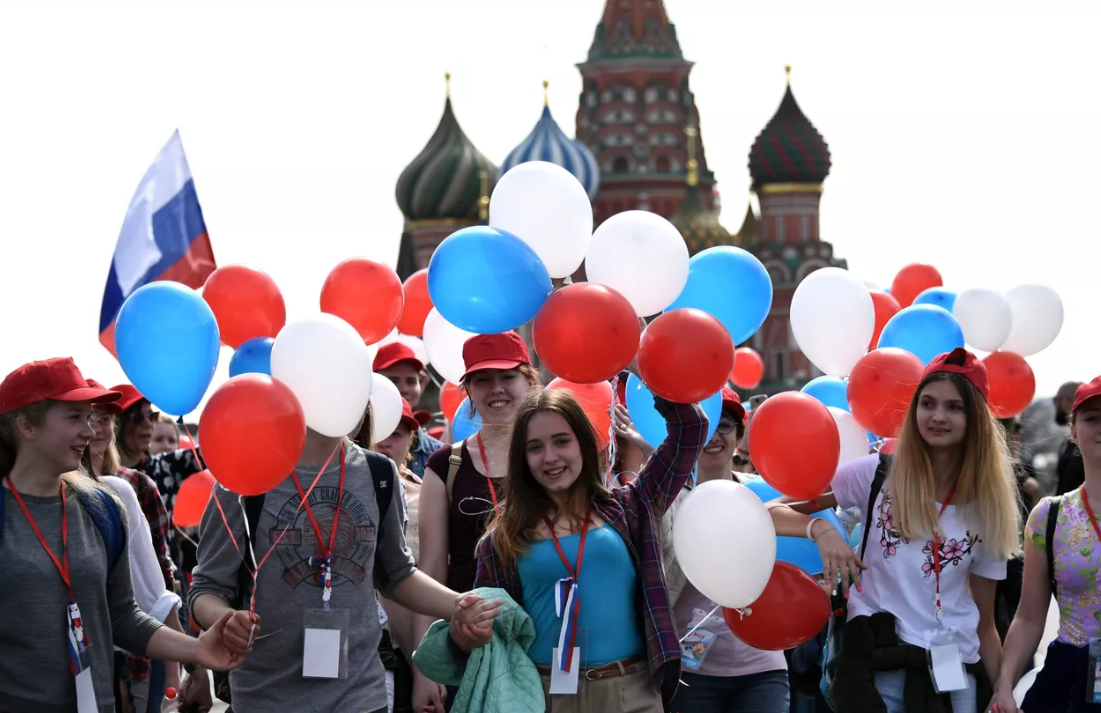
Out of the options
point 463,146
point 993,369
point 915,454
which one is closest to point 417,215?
point 463,146

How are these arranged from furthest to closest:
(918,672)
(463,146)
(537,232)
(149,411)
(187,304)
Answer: (463,146), (149,411), (537,232), (187,304), (918,672)

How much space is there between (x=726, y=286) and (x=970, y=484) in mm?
1305

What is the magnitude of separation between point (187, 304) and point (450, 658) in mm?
1407

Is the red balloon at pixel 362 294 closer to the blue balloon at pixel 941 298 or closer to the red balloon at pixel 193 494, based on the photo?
the red balloon at pixel 193 494

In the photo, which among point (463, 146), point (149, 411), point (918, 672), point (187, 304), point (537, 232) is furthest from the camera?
point (463, 146)

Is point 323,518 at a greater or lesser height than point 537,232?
lesser

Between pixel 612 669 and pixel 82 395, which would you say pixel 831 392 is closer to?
pixel 612 669

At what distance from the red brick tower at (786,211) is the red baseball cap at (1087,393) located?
4191 centimetres

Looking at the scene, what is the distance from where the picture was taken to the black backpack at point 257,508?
411cm

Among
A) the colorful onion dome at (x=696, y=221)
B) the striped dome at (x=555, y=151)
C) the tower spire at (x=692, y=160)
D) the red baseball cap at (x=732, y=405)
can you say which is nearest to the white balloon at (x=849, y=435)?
the red baseball cap at (x=732, y=405)

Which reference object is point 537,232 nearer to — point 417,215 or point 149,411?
point 149,411

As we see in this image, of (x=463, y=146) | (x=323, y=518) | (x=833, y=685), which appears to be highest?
(x=463, y=146)

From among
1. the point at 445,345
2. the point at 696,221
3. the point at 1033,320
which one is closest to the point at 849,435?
the point at 445,345

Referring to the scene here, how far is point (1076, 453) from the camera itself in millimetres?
7656
